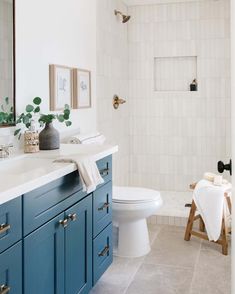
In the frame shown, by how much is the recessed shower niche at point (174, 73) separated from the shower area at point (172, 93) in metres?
0.01

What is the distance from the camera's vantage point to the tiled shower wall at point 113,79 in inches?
153

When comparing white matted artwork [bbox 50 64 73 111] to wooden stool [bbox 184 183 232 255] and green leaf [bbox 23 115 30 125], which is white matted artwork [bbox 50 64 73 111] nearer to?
green leaf [bbox 23 115 30 125]

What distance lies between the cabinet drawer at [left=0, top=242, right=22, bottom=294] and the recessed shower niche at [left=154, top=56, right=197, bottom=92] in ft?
11.9

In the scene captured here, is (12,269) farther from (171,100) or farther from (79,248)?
(171,100)

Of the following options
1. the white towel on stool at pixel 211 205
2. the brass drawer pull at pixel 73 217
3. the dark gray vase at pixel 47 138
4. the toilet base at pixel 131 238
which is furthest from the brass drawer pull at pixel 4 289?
the white towel on stool at pixel 211 205

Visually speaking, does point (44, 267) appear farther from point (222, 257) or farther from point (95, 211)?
point (222, 257)

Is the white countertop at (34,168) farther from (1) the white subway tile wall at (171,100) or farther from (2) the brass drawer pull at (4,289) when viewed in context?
(1) the white subway tile wall at (171,100)

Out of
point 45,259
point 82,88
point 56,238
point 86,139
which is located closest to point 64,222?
point 56,238

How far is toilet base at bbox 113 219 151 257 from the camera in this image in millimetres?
3223

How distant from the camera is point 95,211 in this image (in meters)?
2.47

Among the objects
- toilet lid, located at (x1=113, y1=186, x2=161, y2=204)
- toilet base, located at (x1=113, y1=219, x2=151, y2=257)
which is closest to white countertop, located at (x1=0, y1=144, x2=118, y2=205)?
toilet lid, located at (x1=113, y1=186, x2=161, y2=204)

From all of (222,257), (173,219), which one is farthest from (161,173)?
(222,257)

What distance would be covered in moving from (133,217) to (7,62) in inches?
57.7

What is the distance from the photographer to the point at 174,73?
488 cm
